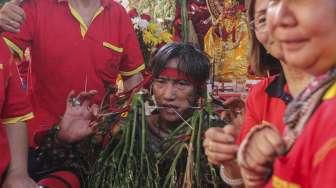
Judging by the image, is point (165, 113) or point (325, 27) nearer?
point (325, 27)

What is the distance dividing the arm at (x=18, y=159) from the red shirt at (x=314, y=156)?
144 centimetres

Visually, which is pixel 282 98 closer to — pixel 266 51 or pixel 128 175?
pixel 266 51

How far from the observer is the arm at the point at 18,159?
2123mm

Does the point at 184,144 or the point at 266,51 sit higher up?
the point at 266,51

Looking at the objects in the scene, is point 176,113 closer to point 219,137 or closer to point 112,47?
point 112,47

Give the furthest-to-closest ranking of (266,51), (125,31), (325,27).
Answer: (125,31)
(266,51)
(325,27)

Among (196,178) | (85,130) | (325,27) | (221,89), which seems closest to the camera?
(325,27)

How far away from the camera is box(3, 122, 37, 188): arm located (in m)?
2.12

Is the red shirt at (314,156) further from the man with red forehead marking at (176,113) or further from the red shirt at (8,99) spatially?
the red shirt at (8,99)

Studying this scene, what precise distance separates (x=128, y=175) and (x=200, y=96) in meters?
0.71

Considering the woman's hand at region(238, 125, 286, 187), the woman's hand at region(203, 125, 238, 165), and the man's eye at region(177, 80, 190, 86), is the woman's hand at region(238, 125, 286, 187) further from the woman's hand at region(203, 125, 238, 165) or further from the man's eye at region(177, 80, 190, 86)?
the man's eye at region(177, 80, 190, 86)

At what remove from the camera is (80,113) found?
2311 millimetres

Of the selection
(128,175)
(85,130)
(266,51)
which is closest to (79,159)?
(85,130)

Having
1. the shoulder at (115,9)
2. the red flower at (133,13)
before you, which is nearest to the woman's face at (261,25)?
the shoulder at (115,9)
